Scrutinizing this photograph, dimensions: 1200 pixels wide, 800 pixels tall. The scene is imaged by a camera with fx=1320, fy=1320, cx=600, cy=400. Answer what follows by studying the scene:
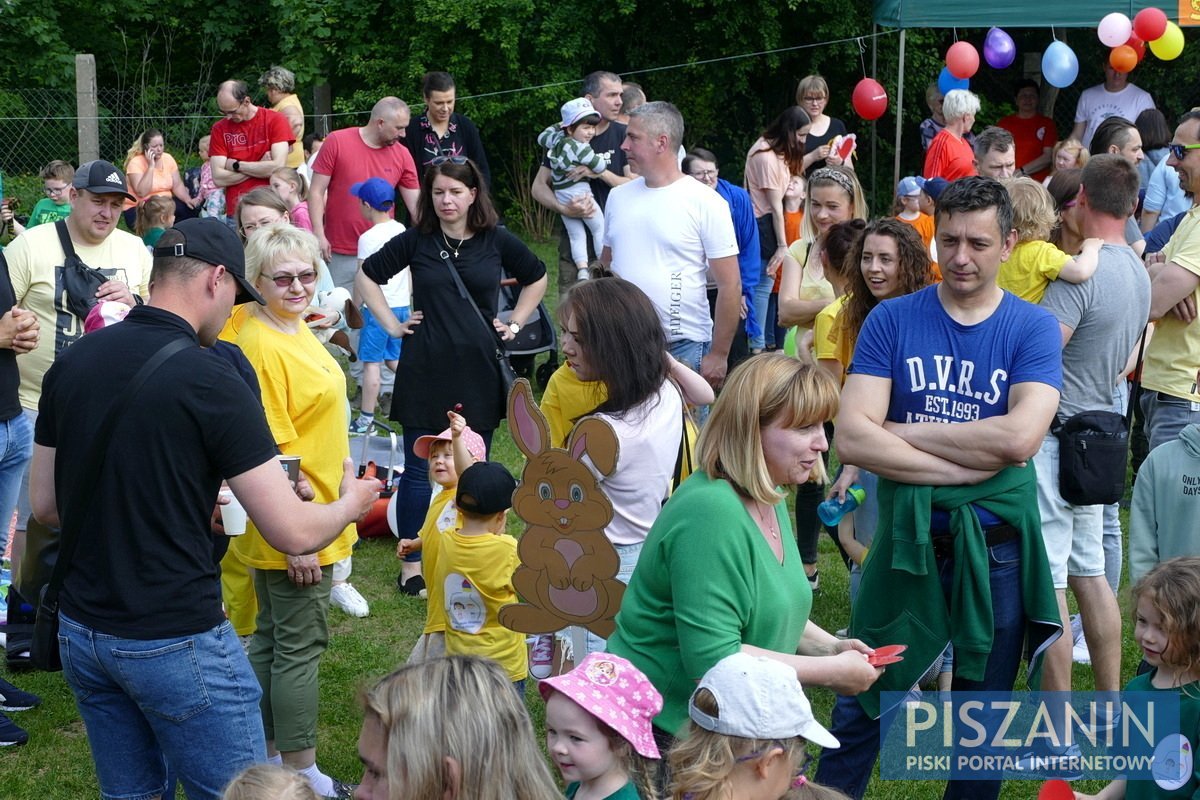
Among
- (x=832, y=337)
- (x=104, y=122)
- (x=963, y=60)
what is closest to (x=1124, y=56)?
(x=963, y=60)

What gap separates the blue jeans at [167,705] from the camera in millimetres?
3068

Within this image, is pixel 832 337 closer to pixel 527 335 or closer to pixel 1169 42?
pixel 527 335

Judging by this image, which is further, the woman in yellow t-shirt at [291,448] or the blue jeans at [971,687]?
the woman in yellow t-shirt at [291,448]

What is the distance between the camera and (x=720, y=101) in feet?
61.3

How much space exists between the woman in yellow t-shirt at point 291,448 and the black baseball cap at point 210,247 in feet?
3.07

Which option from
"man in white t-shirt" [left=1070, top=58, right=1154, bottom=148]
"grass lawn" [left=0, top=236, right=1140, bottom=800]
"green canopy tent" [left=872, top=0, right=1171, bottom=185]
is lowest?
"grass lawn" [left=0, top=236, right=1140, bottom=800]

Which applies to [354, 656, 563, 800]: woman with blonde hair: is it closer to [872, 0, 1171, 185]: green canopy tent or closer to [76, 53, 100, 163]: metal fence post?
[872, 0, 1171, 185]: green canopy tent

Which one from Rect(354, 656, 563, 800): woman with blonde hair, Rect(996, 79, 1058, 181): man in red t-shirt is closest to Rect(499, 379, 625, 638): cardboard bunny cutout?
Rect(354, 656, 563, 800): woman with blonde hair

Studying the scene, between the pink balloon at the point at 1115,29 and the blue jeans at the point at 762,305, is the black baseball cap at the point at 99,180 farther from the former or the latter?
the pink balloon at the point at 1115,29

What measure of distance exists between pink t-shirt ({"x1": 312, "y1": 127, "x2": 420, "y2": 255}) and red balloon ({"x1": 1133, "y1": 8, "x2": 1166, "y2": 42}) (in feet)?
22.4

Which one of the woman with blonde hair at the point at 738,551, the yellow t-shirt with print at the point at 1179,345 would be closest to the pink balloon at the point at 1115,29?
the yellow t-shirt with print at the point at 1179,345

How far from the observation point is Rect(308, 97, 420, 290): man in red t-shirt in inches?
348

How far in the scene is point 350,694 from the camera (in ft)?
17.2
